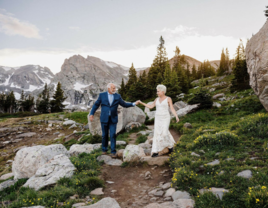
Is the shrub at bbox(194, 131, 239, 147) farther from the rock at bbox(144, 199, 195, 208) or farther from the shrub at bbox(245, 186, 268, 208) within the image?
the rock at bbox(144, 199, 195, 208)

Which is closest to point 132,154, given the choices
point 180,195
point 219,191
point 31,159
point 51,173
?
point 51,173

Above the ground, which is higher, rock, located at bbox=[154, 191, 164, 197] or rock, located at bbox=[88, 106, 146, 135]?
rock, located at bbox=[88, 106, 146, 135]

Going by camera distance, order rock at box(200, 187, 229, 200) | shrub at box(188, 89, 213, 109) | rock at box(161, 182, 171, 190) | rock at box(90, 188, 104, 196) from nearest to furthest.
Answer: rock at box(200, 187, 229, 200) < rock at box(90, 188, 104, 196) < rock at box(161, 182, 171, 190) < shrub at box(188, 89, 213, 109)

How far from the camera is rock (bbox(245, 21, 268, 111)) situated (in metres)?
8.80

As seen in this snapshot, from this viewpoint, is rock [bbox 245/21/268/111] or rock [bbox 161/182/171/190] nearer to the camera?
rock [bbox 161/182/171/190]

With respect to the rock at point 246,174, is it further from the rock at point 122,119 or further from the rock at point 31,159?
the rock at point 122,119

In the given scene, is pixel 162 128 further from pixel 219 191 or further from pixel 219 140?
pixel 219 191

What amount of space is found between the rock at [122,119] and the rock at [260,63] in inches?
363

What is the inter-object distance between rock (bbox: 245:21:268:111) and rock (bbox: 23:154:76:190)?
34.5 ft

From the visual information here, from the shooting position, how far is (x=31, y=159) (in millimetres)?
7207

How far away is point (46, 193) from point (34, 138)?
18.5 metres

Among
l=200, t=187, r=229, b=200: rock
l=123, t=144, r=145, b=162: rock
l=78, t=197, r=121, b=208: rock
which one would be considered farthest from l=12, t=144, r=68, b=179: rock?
l=200, t=187, r=229, b=200: rock

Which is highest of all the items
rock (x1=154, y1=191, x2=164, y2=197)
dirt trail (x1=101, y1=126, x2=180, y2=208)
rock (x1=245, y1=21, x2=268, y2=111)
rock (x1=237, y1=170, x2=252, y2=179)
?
rock (x1=245, y1=21, x2=268, y2=111)

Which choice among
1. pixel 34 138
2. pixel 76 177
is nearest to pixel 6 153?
pixel 34 138
